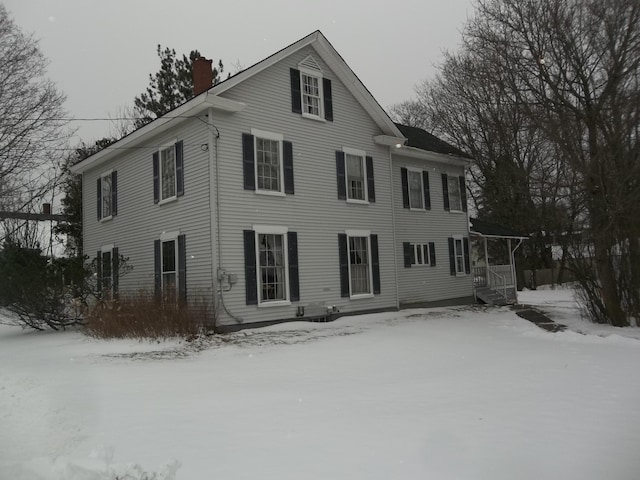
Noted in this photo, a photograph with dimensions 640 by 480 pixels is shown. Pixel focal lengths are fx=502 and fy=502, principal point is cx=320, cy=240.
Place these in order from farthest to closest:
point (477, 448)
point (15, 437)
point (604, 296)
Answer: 1. point (604, 296)
2. point (15, 437)
3. point (477, 448)

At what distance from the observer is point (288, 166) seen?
1426 cm

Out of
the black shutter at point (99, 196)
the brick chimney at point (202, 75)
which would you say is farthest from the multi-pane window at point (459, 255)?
the black shutter at point (99, 196)

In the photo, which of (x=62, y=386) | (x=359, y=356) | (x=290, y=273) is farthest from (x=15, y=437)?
(x=290, y=273)

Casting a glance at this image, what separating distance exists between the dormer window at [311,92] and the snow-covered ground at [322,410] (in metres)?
7.54

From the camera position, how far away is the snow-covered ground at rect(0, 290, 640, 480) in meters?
4.21

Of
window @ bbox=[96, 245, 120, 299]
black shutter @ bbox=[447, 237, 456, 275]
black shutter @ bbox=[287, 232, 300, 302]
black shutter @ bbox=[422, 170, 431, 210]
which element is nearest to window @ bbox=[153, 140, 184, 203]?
window @ bbox=[96, 245, 120, 299]

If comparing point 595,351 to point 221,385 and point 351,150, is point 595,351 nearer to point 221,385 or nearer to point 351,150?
point 221,385

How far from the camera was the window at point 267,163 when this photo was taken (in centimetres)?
1327

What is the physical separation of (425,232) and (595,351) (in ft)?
32.7

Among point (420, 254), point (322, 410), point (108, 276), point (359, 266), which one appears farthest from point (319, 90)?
point (322, 410)

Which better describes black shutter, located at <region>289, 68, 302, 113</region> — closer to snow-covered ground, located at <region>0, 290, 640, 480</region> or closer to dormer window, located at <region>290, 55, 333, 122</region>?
dormer window, located at <region>290, 55, 333, 122</region>

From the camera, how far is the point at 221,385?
7.12 m

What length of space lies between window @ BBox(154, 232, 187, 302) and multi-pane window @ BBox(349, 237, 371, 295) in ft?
17.1

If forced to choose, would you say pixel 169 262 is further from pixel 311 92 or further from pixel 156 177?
pixel 311 92
